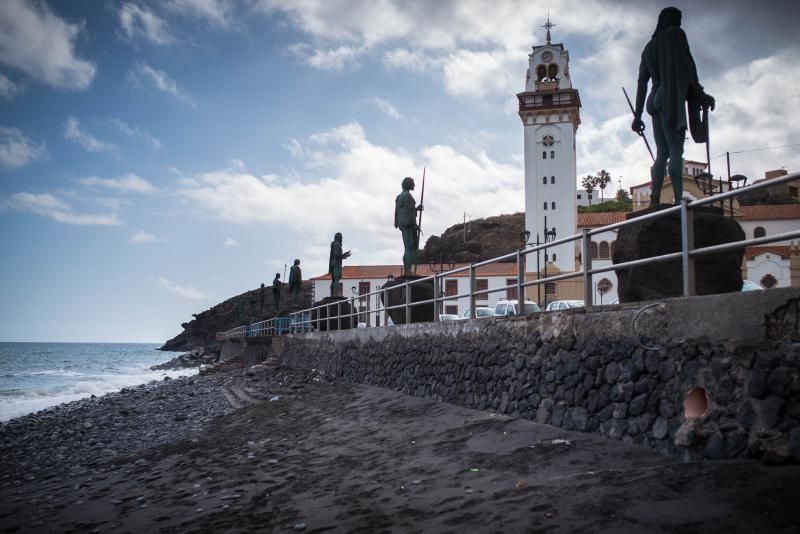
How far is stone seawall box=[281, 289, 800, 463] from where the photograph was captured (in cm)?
407

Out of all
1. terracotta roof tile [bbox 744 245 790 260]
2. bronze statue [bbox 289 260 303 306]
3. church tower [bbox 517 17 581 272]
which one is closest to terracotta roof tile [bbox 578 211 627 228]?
church tower [bbox 517 17 581 272]

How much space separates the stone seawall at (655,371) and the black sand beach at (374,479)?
18 centimetres

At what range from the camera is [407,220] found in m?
14.7

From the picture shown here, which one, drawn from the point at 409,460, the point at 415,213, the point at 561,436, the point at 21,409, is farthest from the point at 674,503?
the point at 21,409

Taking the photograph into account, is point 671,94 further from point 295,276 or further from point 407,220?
point 295,276

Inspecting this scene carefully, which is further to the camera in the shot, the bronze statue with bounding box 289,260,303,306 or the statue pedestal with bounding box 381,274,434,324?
the bronze statue with bounding box 289,260,303,306

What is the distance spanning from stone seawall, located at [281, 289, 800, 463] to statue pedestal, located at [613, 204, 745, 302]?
2.16 feet

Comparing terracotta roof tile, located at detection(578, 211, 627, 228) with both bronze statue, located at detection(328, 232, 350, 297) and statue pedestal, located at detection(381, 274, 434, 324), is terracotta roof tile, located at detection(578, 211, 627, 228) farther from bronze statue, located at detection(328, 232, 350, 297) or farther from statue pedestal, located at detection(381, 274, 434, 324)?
statue pedestal, located at detection(381, 274, 434, 324)

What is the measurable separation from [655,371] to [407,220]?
32.7ft

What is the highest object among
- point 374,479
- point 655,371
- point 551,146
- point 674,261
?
point 551,146

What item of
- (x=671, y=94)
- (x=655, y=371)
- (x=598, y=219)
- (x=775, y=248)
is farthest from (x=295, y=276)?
(x=598, y=219)

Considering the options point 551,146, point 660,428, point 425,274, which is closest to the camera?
point 660,428

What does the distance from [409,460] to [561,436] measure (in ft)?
5.36

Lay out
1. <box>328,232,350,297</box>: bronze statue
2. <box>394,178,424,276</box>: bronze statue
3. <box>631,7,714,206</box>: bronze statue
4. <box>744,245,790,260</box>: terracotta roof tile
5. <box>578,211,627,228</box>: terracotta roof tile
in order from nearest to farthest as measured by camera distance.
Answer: <box>631,7,714,206</box>: bronze statue → <box>744,245,790,260</box>: terracotta roof tile → <box>394,178,424,276</box>: bronze statue → <box>328,232,350,297</box>: bronze statue → <box>578,211,627,228</box>: terracotta roof tile
